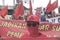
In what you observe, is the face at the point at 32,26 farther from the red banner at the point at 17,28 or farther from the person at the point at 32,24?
the red banner at the point at 17,28

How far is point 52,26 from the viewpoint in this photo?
111 centimetres

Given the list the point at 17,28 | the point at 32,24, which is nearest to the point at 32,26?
the point at 32,24

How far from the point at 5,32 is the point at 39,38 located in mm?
346

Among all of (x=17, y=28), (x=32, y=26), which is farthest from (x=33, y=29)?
(x=17, y=28)

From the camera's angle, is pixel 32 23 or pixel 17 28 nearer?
pixel 32 23

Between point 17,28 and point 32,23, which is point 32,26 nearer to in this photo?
point 32,23

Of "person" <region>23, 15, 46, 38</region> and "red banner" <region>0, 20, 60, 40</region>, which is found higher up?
"person" <region>23, 15, 46, 38</region>

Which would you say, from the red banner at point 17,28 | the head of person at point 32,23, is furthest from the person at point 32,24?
the red banner at point 17,28

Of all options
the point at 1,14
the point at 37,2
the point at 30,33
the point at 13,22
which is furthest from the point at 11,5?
the point at 30,33

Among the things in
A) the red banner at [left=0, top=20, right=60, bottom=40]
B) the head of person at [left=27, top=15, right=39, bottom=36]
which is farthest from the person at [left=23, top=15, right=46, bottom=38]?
the red banner at [left=0, top=20, right=60, bottom=40]

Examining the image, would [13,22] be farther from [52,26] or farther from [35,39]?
[35,39]

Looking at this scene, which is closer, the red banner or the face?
the face

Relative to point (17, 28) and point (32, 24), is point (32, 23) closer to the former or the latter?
point (32, 24)

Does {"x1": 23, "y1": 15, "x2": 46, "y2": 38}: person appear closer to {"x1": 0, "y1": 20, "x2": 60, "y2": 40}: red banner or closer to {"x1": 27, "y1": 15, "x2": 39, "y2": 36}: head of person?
{"x1": 27, "y1": 15, "x2": 39, "y2": 36}: head of person
